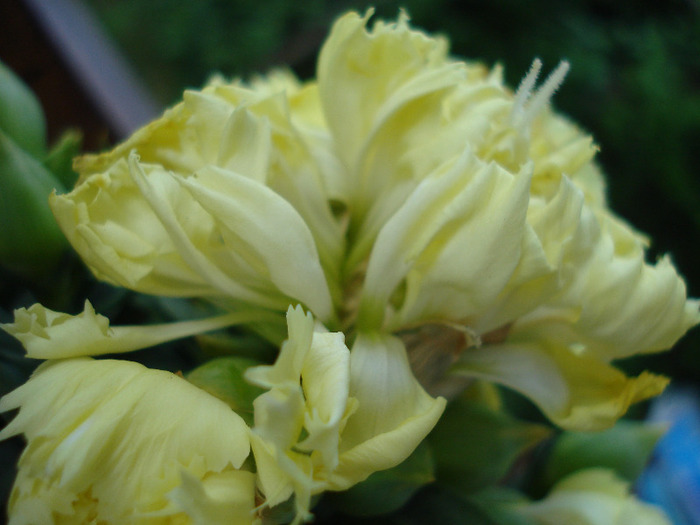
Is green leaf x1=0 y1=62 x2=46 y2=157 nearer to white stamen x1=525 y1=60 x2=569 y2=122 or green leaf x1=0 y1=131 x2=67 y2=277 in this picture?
green leaf x1=0 y1=131 x2=67 y2=277

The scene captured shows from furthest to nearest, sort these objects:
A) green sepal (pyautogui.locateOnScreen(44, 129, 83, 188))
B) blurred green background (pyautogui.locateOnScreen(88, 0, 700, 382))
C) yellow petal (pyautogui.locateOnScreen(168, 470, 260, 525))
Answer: blurred green background (pyautogui.locateOnScreen(88, 0, 700, 382)), green sepal (pyautogui.locateOnScreen(44, 129, 83, 188)), yellow petal (pyautogui.locateOnScreen(168, 470, 260, 525))

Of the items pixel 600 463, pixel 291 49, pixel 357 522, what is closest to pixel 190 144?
pixel 357 522

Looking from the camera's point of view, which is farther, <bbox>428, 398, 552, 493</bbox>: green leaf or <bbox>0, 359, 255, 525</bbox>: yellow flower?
<bbox>428, 398, 552, 493</bbox>: green leaf

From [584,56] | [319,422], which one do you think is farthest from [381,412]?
[584,56]

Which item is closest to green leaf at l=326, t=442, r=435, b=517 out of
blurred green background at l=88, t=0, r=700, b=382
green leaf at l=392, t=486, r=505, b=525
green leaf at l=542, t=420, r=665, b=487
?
green leaf at l=392, t=486, r=505, b=525

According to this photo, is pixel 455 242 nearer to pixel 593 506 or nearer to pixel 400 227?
pixel 400 227

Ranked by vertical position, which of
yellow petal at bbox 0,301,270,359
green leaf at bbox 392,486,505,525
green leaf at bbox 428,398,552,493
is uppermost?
yellow petal at bbox 0,301,270,359

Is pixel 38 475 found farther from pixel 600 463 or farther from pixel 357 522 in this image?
pixel 600 463
